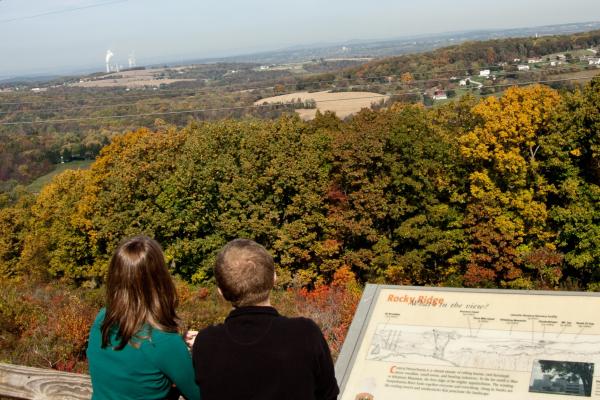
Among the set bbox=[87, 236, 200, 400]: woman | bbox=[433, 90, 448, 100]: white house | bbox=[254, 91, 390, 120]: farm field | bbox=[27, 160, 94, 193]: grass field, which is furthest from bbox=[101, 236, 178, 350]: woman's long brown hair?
bbox=[27, 160, 94, 193]: grass field

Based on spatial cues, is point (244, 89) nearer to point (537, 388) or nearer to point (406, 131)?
point (406, 131)

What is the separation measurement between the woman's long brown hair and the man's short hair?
324 millimetres

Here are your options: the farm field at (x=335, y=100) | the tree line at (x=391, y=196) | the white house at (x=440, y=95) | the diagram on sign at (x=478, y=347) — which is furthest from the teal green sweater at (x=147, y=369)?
the farm field at (x=335, y=100)

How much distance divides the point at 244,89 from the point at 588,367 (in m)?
97.1

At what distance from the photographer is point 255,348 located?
3250 mm

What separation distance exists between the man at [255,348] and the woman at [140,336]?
158 millimetres

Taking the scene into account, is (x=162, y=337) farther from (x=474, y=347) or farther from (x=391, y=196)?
(x=391, y=196)

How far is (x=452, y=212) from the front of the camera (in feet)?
95.1

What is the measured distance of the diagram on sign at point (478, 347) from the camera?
14.2 ft

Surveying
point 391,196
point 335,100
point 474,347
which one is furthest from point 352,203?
point 335,100

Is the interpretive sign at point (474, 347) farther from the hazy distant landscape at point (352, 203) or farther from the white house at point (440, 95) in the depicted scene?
the white house at point (440, 95)

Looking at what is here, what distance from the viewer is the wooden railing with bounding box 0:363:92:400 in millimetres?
3980

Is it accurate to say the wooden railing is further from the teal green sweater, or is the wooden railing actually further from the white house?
the white house

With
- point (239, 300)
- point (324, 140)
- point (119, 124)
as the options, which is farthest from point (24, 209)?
point (239, 300)
